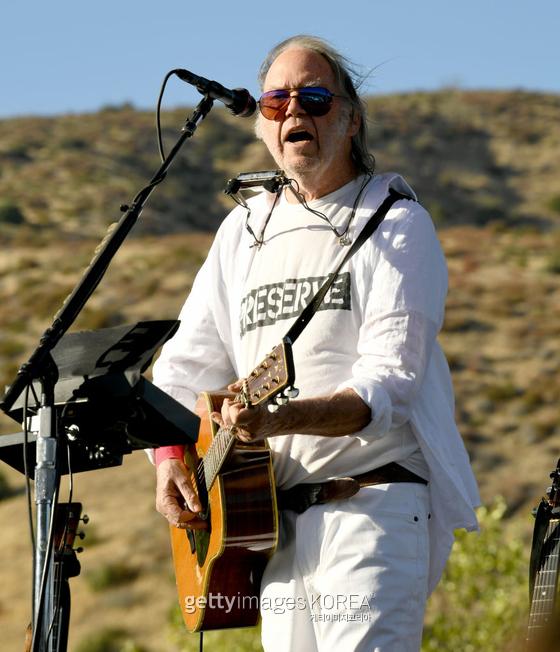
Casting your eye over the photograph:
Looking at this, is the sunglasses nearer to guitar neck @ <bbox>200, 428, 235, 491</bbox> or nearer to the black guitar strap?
the black guitar strap

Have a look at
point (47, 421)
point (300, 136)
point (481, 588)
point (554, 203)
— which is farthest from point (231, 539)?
point (554, 203)

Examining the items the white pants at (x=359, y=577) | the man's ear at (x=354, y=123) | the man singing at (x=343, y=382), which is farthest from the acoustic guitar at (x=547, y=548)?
the man's ear at (x=354, y=123)

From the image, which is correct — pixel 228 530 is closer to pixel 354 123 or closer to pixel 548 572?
pixel 548 572

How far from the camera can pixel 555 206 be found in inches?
2144

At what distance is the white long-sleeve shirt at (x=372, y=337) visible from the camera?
391 centimetres

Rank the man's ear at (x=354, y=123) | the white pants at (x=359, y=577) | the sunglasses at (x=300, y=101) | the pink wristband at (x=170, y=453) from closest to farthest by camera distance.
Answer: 1. the white pants at (x=359, y=577)
2. the sunglasses at (x=300, y=101)
3. the man's ear at (x=354, y=123)
4. the pink wristband at (x=170, y=453)

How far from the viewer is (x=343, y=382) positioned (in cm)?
401

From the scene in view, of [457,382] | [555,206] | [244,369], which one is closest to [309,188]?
[244,369]

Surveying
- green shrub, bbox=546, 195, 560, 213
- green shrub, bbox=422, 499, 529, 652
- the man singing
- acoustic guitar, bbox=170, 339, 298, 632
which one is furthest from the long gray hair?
green shrub, bbox=546, 195, 560, 213

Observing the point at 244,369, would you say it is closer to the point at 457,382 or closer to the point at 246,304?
the point at 246,304

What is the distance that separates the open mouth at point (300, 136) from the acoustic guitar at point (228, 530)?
3.21 ft

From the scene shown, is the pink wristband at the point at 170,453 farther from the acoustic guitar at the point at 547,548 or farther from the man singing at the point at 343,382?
the acoustic guitar at the point at 547,548

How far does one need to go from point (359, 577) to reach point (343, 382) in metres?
0.63

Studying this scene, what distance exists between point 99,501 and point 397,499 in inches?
832
